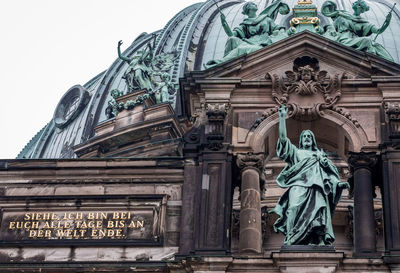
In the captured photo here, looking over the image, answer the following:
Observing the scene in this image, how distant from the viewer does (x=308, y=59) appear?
85.1 feet

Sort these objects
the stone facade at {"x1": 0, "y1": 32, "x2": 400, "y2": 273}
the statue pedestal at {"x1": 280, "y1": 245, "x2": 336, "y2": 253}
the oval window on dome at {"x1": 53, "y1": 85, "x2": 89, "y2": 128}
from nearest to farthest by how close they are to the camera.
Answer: the statue pedestal at {"x1": 280, "y1": 245, "x2": 336, "y2": 253} → the stone facade at {"x1": 0, "y1": 32, "x2": 400, "y2": 273} → the oval window on dome at {"x1": 53, "y1": 85, "x2": 89, "y2": 128}

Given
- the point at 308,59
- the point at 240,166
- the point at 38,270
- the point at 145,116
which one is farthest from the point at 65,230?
the point at 145,116

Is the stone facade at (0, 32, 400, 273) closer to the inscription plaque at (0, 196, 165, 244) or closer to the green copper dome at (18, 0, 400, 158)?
the inscription plaque at (0, 196, 165, 244)

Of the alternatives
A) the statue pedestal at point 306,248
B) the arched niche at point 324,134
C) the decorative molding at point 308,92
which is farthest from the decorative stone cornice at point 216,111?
the statue pedestal at point 306,248

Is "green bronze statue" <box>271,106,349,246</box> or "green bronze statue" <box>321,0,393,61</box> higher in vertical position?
"green bronze statue" <box>321,0,393,61</box>

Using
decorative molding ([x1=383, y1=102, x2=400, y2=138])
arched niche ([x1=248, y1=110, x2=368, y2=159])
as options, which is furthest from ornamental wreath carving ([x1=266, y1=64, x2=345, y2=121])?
decorative molding ([x1=383, y1=102, x2=400, y2=138])

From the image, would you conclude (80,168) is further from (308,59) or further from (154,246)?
(308,59)

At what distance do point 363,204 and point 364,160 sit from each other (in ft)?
3.23

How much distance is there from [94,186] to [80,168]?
1.78 feet

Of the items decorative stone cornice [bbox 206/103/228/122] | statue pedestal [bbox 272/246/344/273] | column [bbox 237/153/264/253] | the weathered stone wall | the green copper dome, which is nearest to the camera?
statue pedestal [bbox 272/246/344/273]

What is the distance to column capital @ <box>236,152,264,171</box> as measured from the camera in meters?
24.3

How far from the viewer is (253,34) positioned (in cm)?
2802

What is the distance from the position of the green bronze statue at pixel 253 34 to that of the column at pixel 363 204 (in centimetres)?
401

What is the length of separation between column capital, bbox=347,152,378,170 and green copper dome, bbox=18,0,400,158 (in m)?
18.4
